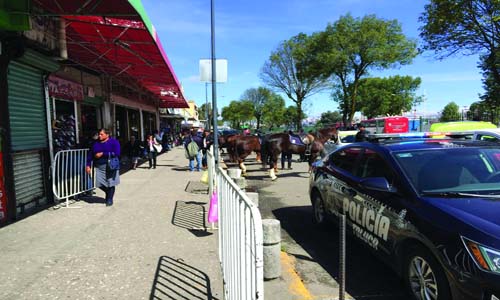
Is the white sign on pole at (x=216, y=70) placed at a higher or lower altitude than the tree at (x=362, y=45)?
lower

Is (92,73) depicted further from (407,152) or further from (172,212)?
(407,152)

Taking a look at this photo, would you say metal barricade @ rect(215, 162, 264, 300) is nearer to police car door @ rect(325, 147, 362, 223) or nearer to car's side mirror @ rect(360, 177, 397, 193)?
car's side mirror @ rect(360, 177, 397, 193)

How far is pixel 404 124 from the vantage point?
40.3m

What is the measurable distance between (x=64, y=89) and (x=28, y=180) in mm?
4025

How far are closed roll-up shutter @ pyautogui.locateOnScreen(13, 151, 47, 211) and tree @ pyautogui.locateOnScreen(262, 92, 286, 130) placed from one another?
243ft

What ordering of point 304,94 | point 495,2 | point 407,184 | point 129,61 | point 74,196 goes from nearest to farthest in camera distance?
point 407,184, point 74,196, point 129,61, point 495,2, point 304,94

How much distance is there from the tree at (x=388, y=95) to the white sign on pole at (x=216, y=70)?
6154cm

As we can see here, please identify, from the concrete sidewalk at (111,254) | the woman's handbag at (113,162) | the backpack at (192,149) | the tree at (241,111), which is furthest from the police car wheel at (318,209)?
the tree at (241,111)

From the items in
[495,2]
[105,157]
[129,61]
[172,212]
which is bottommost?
[172,212]

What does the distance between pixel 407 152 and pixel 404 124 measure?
38760 mm

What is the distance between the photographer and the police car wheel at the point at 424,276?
10.4 feet

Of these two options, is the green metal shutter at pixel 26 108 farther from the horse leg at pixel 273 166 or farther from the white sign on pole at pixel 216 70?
the horse leg at pixel 273 166

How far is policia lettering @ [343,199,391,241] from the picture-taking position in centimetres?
413

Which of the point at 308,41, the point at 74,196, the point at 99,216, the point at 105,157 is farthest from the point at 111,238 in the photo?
the point at 308,41
